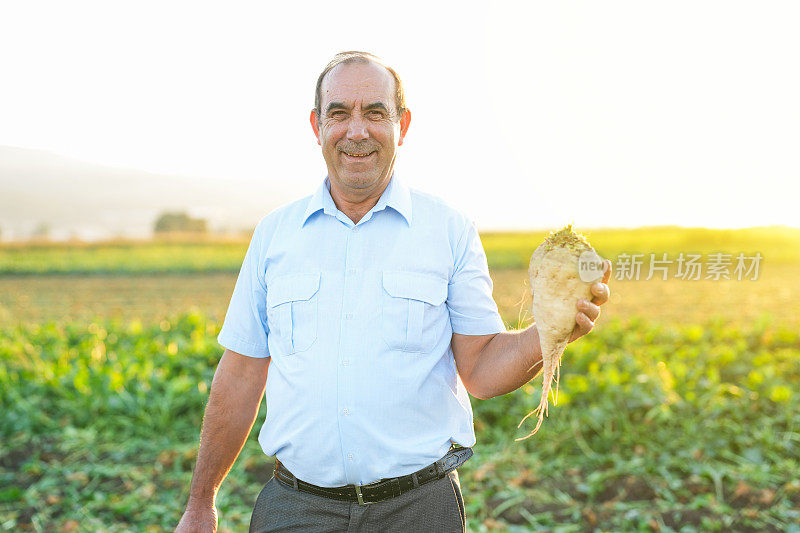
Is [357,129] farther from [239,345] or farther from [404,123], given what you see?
[239,345]

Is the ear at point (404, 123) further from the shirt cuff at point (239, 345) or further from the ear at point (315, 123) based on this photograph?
the shirt cuff at point (239, 345)

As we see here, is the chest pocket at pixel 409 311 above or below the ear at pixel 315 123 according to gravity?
below

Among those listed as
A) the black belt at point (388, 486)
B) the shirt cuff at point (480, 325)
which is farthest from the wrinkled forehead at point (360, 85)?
the black belt at point (388, 486)

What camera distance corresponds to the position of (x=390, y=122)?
198 centimetres

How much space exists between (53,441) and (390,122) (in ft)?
12.8

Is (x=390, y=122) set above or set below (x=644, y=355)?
above

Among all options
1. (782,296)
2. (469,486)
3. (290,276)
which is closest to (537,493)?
(469,486)

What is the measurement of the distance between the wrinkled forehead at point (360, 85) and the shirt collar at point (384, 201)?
0.24 meters

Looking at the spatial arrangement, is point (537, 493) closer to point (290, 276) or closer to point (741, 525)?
point (741, 525)

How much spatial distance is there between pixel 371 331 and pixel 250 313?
1.54 ft

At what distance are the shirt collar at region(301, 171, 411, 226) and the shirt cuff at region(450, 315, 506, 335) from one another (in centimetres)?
34

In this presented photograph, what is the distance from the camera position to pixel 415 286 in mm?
1922

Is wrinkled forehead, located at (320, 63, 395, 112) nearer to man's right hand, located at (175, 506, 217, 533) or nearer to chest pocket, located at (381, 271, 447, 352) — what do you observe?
chest pocket, located at (381, 271, 447, 352)

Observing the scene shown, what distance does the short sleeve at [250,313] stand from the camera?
215cm
